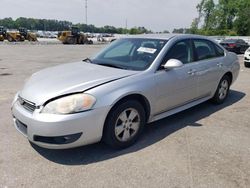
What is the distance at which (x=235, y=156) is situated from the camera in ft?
11.4

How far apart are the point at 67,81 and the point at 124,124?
94 cm

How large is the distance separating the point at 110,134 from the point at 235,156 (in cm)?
165

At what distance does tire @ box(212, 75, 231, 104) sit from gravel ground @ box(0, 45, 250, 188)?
102 cm

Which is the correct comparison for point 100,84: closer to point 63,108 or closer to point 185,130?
point 63,108

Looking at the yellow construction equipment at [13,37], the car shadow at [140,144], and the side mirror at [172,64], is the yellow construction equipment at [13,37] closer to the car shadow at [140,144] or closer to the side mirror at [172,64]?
the car shadow at [140,144]

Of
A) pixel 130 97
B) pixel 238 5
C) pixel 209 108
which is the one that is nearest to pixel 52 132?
pixel 130 97

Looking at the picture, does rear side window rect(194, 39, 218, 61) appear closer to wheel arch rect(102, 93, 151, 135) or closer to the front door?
the front door

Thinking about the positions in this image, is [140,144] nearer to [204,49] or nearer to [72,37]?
[204,49]

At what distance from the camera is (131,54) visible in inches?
169

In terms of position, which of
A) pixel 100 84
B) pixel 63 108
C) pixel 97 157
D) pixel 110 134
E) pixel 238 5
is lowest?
pixel 97 157

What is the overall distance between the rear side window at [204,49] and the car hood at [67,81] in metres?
1.69

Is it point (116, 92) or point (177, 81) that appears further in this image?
point (177, 81)

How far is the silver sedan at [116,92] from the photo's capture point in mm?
3100

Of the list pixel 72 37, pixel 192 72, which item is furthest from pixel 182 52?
pixel 72 37
